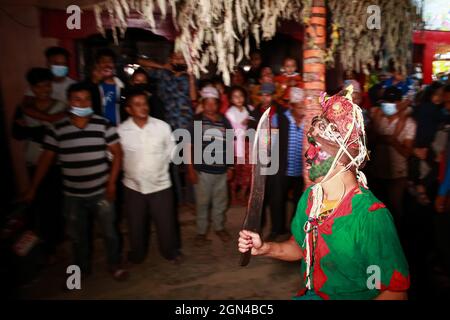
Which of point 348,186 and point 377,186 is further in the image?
point 377,186

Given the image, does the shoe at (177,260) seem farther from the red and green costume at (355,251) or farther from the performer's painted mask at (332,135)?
the performer's painted mask at (332,135)

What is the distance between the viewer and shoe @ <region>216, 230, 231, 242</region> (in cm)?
470

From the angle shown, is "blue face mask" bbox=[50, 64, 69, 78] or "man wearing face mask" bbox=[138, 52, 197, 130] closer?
"blue face mask" bbox=[50, 64, 69, 78]

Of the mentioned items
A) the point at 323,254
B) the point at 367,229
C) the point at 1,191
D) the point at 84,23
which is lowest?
the point at 1,191

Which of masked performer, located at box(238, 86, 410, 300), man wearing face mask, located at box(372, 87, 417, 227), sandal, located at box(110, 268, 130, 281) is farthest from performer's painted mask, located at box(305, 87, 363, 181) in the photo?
man wearing face mask, located at box(372, 87, 417, 227)

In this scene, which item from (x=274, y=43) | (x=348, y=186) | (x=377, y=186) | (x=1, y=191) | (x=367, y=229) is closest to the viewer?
(x=367, y=229)

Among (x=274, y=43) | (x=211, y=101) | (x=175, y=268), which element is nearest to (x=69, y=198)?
(x=175, y=268)

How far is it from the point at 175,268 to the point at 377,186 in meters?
3.04

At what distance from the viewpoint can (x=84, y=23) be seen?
576 cm

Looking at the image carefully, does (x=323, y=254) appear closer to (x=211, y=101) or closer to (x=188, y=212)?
(x=211, y=101)

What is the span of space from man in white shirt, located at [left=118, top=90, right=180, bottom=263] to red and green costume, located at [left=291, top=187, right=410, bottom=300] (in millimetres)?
2289

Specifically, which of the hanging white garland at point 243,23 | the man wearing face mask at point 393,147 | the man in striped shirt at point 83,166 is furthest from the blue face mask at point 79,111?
the man wearing face mask at point 393,147

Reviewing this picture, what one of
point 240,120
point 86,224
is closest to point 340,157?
point 86,224

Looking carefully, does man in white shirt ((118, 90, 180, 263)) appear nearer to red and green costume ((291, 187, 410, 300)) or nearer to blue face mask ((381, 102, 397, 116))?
red and green costume ((291, 187, 410, 300))
